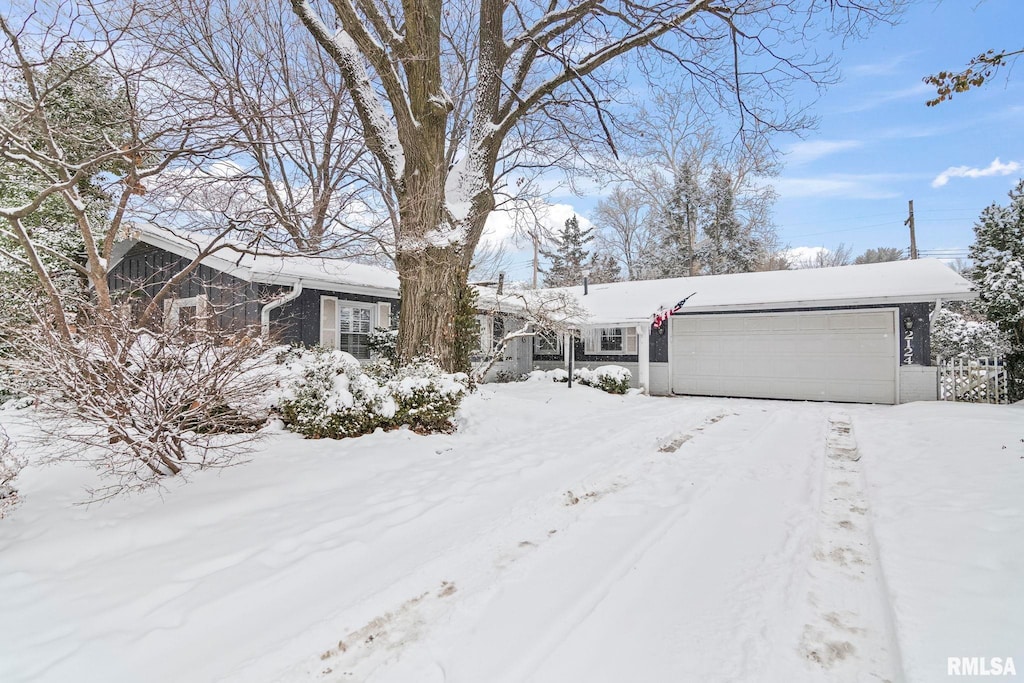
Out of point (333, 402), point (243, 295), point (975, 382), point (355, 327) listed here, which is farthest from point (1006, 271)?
point (243, 295)

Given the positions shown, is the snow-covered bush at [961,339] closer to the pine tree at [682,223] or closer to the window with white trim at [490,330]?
the pine tree at [682,223]

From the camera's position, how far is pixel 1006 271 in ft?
32.2

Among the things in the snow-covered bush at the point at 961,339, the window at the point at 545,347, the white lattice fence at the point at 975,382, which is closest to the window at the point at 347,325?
the window at the point at 545,347

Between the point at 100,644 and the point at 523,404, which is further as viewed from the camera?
the point at 523,404

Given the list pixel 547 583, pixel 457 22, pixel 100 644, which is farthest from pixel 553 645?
pixel 457 22

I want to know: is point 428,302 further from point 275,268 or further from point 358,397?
point 275,268

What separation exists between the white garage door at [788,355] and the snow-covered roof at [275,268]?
879 cm

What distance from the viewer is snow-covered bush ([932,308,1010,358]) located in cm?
1566

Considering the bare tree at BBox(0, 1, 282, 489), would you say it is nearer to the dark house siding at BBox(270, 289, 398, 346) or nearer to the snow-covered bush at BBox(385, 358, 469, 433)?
the snow-covered bush at BBox(385, 358, 469, 433)

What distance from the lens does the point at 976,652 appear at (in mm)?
2049

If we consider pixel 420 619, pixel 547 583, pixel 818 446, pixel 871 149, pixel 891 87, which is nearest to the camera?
pixel 420 619

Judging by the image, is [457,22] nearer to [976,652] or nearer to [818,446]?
[818,446]

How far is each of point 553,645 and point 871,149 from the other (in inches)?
671

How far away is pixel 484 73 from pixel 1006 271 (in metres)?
11.0
